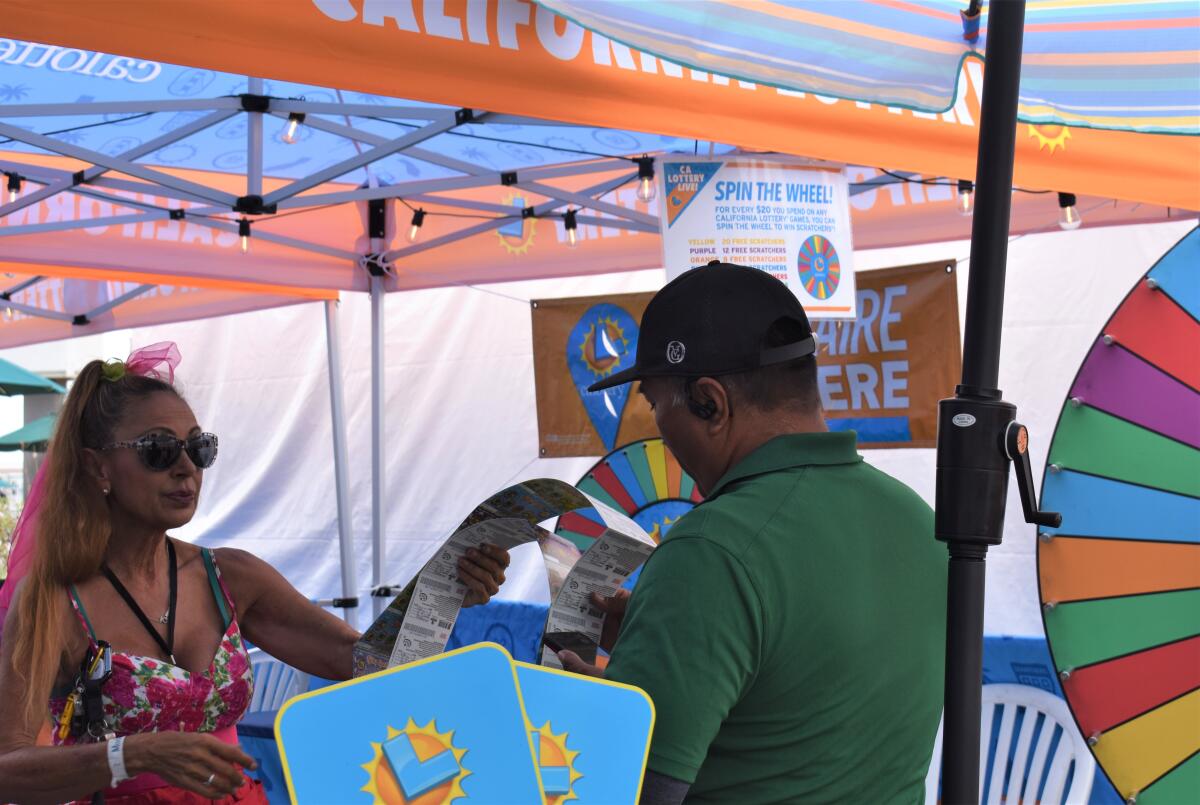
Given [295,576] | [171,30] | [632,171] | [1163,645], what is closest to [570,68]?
[171,30]

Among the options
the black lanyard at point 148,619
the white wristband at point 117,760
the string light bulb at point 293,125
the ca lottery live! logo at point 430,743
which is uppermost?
the string light bulb at point 293,125

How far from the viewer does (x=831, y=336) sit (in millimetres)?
4047

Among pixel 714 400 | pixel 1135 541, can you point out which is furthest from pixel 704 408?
pixel 1135 541

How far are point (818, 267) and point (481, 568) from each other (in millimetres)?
1677

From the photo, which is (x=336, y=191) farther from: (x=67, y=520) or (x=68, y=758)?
(x=68, y=758)

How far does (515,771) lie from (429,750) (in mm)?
61

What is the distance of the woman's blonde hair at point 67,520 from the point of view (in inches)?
69.0

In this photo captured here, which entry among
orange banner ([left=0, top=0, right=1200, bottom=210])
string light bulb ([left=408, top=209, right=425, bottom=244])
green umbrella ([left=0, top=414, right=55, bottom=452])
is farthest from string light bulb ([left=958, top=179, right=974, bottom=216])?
green umbrella ([left=0, top=414, right=55, bottom=452])

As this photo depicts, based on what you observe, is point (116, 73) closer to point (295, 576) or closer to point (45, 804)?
point (45, 804)

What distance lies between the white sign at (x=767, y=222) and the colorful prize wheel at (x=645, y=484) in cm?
116

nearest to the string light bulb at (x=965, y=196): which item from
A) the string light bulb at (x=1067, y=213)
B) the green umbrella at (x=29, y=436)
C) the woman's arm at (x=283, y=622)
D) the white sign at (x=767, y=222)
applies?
the string light bulb at (x=1067, y=213)

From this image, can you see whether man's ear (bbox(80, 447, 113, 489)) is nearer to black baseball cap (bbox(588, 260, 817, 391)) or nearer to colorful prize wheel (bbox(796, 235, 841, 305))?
black baseball cap (bbox(588, 260, 817, 391))

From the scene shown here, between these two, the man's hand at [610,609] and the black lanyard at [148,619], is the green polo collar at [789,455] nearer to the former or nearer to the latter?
Result: the man's hand at [610,609]

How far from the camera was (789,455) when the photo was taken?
3.76 feet
